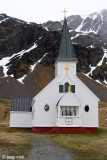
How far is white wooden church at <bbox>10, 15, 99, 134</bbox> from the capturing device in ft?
114

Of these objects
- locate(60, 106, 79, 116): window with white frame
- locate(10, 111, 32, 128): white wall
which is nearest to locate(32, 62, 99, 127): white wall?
locate(60, 106, 79, 116): window with white frame

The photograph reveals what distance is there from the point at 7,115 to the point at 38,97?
1833 inches

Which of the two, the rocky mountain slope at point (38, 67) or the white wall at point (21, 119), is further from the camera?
the rocky mountain slope at point (38, 67)

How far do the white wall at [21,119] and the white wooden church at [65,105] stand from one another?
5.83 meters

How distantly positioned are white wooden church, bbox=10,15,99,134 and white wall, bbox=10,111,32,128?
19.1 ft

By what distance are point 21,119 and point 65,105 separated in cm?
1092

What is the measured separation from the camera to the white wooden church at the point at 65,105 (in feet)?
114

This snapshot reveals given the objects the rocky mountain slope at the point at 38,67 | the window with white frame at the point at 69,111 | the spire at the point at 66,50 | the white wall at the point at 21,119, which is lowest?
the white wall at the point at 21,119

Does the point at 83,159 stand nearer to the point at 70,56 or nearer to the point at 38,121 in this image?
the point at 38,121

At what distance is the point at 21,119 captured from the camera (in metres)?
42.9

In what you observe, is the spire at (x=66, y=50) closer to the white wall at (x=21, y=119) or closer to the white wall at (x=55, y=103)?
the white wall at (x=55, y=103)

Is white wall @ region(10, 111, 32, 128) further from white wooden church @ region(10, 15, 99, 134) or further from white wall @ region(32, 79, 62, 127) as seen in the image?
white wall @ region(32, 79, 62, 127)

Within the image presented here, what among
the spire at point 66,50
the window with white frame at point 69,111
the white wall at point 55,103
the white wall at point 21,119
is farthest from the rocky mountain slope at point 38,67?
the window with white frame at point 69,111

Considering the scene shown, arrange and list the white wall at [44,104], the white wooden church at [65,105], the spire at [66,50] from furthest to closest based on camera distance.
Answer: the spire at [66,50]
the white wall at [44,104]
the white wooden church at [65,105]
